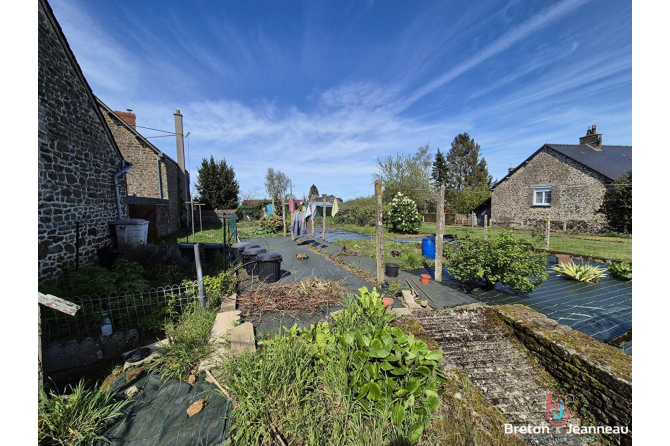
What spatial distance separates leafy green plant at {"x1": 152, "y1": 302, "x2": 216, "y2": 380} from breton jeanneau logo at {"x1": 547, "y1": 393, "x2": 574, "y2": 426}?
385cm

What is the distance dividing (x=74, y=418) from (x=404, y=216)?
17.6 m

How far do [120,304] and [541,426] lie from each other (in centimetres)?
617

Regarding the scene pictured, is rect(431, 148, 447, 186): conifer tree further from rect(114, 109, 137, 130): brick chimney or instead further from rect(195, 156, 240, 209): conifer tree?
rect(114, 109, 137, 130): brick chimney

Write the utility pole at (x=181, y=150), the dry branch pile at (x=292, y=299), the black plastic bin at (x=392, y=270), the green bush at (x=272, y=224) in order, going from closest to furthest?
the dry branch pile at (x=292, y=299)
the black plastic bin at (x=392, y=270)
the green bush at (x=272, y=224)
the utility pole at (x=181, y=150)

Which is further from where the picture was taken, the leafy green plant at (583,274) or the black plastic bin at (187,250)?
the black plastic bin at (187,250)

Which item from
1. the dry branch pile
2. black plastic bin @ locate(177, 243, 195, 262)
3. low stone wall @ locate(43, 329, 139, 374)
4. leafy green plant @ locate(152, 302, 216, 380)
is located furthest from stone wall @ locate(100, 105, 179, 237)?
leafy green plant @ locate(152, 302, 216, 380)

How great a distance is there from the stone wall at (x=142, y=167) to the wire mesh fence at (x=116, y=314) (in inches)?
466

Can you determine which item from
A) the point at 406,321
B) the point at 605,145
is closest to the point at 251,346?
the point at 406,321

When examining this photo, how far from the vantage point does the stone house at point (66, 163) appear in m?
5.23

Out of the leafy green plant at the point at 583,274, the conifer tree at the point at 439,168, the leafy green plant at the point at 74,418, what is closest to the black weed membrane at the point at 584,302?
the leafy green plant at the point at 583,274

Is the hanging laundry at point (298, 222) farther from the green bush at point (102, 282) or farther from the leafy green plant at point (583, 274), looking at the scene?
the leafy green plant at point (583, 274)

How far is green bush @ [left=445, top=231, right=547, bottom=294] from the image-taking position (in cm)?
530

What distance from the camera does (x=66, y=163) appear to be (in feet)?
19.3

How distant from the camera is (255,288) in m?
5.69
